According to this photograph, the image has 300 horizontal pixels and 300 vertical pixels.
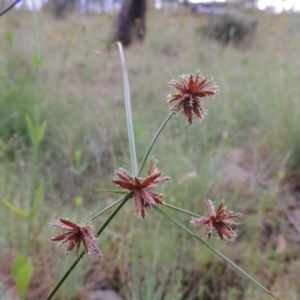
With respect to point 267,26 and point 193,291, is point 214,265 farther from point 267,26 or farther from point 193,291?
point 267,26

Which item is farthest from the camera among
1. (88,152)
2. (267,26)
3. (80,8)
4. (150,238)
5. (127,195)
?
(80,8)

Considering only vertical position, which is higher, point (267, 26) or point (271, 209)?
point (267, 26)

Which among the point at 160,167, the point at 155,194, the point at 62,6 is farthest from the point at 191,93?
the point at 62,6

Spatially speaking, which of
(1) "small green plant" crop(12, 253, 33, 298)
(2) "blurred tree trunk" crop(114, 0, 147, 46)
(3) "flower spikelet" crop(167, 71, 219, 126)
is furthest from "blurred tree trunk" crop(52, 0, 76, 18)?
(3) "flower spikelet" crop(167, 71, 219, 126)

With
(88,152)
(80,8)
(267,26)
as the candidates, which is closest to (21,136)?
(88,152)

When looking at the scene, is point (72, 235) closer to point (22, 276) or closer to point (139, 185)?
point (139, 185)

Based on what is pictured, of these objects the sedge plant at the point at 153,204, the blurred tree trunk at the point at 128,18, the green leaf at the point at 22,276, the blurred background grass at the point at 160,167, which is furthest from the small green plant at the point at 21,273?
the blurred tree trunk at the point at 128,18

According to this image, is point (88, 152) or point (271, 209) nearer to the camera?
point (271, 209)
